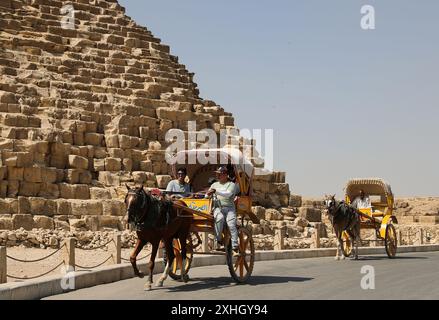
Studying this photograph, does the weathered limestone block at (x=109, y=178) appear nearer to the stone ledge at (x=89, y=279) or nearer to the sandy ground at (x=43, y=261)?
the sandy ground at (x=43, y=261)

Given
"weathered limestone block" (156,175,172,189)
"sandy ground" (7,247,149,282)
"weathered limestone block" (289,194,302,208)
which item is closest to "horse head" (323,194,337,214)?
"sandy ground" (7,247,149,282)

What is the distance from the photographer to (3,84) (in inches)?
1097

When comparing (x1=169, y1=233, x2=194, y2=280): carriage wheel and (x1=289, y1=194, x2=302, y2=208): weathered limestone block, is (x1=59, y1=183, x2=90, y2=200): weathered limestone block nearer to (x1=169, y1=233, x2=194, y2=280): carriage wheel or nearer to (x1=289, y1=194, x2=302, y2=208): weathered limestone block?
(x1=289, y1=194, x2=302, y2=208): weathered limestone block

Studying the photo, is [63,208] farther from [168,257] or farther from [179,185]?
[168,257]

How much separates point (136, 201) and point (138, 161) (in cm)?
1752

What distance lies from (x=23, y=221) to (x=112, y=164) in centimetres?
Result: 544

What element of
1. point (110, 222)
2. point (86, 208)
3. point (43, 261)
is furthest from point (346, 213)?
point (86, 208)

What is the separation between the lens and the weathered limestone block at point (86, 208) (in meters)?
24.2

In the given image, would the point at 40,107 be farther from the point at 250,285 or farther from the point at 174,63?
the point at 250,285

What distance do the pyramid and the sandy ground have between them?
10.6 ft

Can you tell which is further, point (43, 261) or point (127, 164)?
point (127, 164)

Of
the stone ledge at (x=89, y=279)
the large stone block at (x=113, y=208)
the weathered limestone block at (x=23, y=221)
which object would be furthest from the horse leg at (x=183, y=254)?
the large stone block at (x=113, y=208)

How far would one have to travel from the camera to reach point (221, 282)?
12492 millimetres
